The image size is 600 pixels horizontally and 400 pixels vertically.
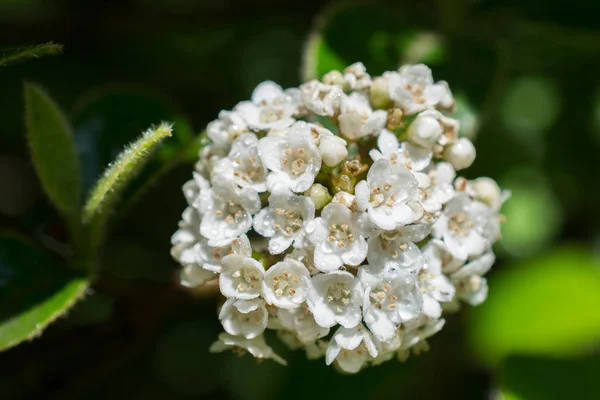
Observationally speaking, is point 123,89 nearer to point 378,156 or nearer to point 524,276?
point 378,156

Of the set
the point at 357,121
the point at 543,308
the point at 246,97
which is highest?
the point at 357,121

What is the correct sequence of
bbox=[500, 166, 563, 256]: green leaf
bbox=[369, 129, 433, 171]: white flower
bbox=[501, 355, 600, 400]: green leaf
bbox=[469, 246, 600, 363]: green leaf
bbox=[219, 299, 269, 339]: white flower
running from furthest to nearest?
bbox=[500, 166, 563, 256]: green leaf < bbox=[469, 246, 600, 363]: green leaf < bbox=[501, 355, 600, 400]: green leaf < bbox=[369, 129, 433, 171]: white flower < bbox=[219, 299, 269, 339]: white flower

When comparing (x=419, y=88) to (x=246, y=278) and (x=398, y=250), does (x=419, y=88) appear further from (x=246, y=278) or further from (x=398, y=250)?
(x=246, y=278)

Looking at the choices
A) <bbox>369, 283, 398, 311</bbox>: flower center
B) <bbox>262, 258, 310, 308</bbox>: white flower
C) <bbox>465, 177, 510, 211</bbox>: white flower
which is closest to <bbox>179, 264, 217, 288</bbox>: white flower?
<bbox>262, 258, 310, 308</bbox>: white flower

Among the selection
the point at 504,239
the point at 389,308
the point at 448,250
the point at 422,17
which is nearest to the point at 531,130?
the point at 504,239

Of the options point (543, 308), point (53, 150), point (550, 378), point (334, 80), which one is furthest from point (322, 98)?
point (543, 308)

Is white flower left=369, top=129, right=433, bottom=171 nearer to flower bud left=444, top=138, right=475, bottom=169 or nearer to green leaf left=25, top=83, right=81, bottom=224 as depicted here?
flower bud left=444, top=138, right=475, bottom=169

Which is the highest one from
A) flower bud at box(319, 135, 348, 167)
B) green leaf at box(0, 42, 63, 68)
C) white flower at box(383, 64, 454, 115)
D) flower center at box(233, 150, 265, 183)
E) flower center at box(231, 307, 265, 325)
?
green leaf at box(0, 42, 63, 68)
